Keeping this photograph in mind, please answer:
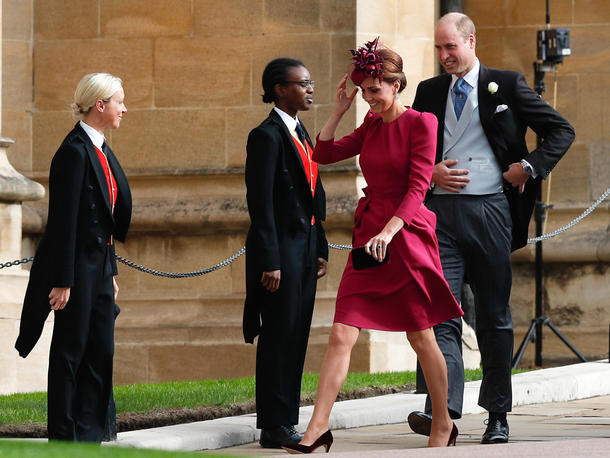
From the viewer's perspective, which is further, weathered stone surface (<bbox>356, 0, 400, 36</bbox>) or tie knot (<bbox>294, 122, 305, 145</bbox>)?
weathered stone surface (<bbox>356, 0, 400, 36</bbox>)

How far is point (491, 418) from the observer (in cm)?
696

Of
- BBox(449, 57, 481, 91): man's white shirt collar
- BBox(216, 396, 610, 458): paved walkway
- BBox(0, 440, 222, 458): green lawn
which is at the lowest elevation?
BBox(216, 396, 610, 458): paved walkway

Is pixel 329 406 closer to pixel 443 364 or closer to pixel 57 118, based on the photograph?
pixel 443 364

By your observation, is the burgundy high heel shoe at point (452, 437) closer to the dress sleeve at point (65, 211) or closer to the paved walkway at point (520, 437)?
the paved walkway at point (520, 437)

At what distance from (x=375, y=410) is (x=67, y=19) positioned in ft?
17.0

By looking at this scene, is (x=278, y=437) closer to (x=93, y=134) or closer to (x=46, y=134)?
(x=93, y=134)

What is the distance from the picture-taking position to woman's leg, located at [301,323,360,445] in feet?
20.7

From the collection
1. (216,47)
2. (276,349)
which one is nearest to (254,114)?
(216,47)

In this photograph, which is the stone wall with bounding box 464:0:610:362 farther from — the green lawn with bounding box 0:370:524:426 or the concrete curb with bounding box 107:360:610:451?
the green lawn with bounding box 0:370:524:426

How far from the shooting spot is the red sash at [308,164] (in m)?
7.18

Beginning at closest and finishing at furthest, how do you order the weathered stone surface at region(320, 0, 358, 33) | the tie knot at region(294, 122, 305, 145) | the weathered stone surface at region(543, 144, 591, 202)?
→ 1. the tie knot at region(294, 122, 305, 145)
2. the weathered stone surface at region(320, 0, 358, 33)
3. the weathered stone surface at region(543, 144, 591, 202)

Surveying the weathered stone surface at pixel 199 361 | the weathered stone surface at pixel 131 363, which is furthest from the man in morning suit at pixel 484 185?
the weathered stone surface at pixel 131 363

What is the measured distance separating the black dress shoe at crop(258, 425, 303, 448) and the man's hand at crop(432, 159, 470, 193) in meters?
1.26

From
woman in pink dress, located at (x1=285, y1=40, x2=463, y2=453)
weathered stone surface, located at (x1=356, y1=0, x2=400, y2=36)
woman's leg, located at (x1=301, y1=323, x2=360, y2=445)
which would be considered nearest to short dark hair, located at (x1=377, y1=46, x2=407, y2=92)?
woman in pink dress, located at (x1=285, y1=40, x2=463, y2=453)
